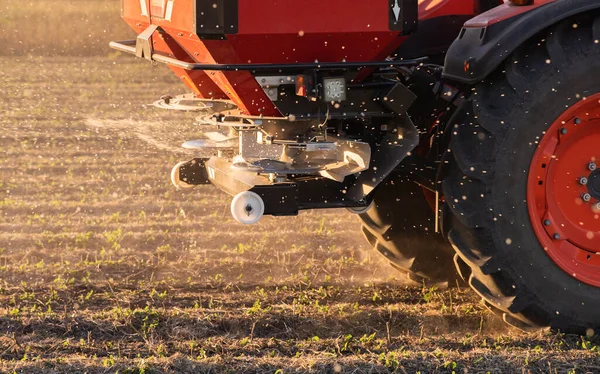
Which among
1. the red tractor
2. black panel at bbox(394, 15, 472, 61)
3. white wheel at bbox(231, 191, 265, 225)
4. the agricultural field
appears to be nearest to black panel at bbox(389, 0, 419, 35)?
the red tractor

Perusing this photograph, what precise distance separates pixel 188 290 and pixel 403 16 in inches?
78.7

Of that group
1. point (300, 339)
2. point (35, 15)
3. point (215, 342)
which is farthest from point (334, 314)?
point (35, 15)

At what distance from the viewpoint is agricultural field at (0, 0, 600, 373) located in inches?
160

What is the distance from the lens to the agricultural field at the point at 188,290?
4.07 m

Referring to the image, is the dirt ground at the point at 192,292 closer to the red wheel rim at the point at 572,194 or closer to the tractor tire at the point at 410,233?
the tractor tire at the point at 410,233

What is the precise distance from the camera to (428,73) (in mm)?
4805

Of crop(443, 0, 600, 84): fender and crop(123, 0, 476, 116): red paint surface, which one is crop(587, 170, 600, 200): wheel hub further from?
crop(123, 0, 476, 116): red paint surface

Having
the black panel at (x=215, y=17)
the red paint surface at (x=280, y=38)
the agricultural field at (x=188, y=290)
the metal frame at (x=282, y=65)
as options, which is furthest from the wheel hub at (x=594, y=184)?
the black panel at (x=215, y=17)

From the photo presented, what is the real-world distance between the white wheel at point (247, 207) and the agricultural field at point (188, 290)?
55 cm

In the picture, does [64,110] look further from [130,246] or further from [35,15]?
[35,15]

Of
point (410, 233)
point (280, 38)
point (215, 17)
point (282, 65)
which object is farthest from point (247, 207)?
point (410, 233)

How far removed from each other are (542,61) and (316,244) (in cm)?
249

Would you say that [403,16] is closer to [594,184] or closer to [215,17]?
[215,17]

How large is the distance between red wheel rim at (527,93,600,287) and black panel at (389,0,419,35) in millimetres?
792
